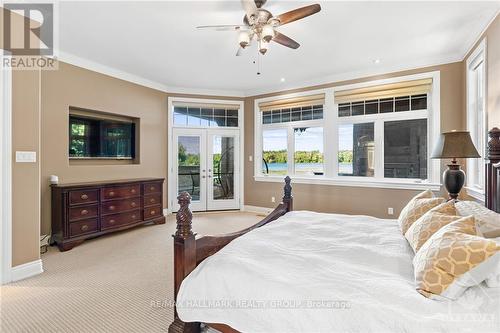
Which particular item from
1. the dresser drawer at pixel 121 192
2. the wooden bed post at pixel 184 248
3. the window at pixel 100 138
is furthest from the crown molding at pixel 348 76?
the wooden bed post at pixel 184 248

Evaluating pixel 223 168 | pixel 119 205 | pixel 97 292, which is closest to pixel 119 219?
pixel 119 205

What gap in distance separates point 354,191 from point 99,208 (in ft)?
13.9

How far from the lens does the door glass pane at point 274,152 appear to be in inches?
229

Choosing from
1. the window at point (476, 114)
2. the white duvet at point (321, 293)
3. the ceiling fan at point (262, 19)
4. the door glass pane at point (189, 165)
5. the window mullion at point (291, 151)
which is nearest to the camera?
the white duvet at point (321, 293)

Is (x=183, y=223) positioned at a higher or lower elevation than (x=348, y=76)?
lower

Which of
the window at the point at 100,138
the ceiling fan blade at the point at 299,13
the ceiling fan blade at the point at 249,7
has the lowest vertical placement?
the window at the point at 100,138

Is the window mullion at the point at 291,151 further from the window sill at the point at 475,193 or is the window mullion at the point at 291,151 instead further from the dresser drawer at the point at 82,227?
the dresser drawer at the point at 82,227

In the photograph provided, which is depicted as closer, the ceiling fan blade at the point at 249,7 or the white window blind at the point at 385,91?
the ceiling fan blade at the point at 249,7

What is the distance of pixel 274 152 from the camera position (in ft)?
19.5

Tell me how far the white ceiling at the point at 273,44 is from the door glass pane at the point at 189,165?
56.4 inches

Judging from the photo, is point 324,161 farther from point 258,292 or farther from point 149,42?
point 258,292

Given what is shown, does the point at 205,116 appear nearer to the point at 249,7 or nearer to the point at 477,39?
the point at 249,7

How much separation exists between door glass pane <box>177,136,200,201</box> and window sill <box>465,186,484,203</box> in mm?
4828

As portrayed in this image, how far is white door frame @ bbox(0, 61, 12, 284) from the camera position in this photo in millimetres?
2570
